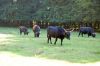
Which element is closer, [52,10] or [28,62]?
[28,62]

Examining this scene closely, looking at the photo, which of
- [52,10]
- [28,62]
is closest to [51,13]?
[52,10]

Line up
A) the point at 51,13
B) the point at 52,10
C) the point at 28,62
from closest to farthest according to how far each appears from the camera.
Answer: the point at 28,62
the point at 52,10
the point at 51,13

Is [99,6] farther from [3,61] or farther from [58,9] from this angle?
[3,61]

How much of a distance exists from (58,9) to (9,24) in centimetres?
1269

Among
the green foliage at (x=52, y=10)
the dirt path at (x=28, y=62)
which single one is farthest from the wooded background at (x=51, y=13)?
the dirt path at (x=28, y=62)

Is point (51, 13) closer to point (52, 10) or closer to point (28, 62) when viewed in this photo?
point (52, 10)

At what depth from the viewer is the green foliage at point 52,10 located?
4965 centimetres

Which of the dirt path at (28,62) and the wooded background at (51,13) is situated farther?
the wooded background at (51,13)

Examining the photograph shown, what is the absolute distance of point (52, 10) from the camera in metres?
58.3

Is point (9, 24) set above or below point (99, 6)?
below

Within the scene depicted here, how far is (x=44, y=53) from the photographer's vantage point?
20219 mm

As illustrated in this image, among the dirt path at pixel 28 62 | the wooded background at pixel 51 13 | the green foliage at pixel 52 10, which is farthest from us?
the wooded background at pixel 51 13

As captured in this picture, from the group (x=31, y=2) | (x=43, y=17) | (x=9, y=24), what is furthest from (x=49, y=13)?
(x=9, y=24)

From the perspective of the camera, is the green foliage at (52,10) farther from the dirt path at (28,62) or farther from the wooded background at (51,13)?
the dirt path at (28,62)
